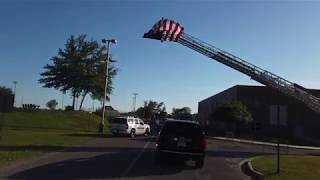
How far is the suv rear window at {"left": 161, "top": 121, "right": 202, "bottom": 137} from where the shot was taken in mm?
23969

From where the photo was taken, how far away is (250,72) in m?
54.4

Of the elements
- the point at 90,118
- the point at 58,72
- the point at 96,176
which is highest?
the point at 58,72

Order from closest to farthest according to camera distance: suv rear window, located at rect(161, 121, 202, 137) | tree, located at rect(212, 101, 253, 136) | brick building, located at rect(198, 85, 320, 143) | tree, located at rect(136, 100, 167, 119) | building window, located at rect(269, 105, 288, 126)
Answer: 1. building window, located at rect(269, 105, 288, 126)
2. suv rear window, located at rect(161, 121, 202, 137)
3. tree, located at rect(212, 101, 253, 136)
4. brick building, located at rect(198, 85, 320, 143)
5. tree, located at rect(136, 100, 167, 119)

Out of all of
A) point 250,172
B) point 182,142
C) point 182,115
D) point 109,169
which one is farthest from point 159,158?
point 182,115

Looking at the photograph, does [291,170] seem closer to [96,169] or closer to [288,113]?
[96,169]

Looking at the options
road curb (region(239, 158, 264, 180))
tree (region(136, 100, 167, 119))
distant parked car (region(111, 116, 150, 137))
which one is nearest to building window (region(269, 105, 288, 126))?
road curb (region(239, 158, 264, 180))

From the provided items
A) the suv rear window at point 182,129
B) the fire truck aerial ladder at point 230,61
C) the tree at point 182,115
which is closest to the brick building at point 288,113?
the tree at point 182,115

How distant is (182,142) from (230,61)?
103 feet

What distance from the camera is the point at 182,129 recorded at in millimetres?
24031

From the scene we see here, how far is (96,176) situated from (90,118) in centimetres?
6161

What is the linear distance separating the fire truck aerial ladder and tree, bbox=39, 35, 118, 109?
3318cm

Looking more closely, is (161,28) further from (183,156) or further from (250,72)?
(183,156)

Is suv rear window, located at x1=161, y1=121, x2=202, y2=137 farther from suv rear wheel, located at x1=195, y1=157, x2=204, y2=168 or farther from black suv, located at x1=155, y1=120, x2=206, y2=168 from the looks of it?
suv rear wheel, located at x1=195, y1=157, x2=204, y2=168

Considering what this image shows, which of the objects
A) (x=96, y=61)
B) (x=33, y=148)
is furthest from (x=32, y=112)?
(x=33, y=148)
